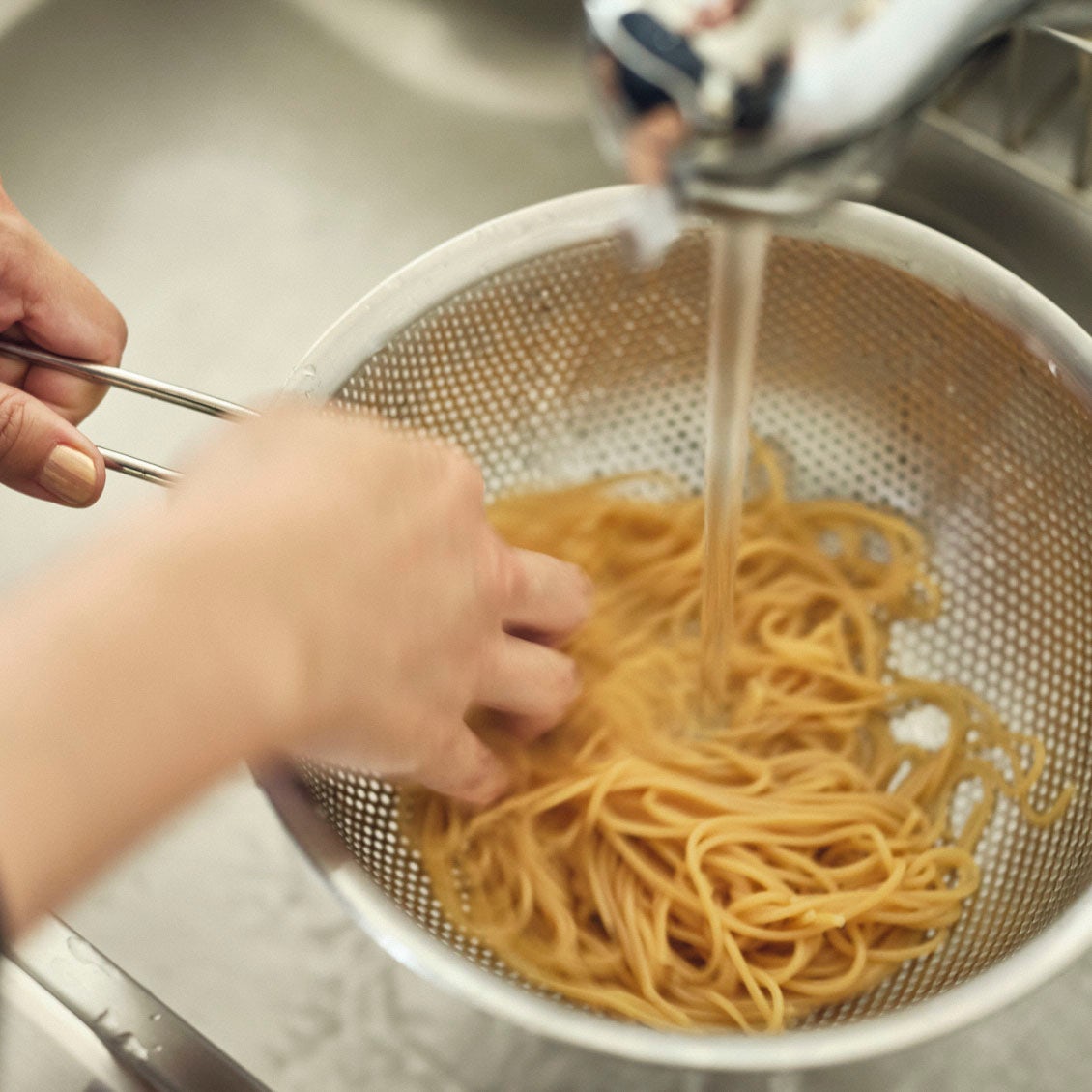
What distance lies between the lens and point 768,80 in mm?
367

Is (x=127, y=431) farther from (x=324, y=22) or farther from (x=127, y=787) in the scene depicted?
(x=127, y=787)

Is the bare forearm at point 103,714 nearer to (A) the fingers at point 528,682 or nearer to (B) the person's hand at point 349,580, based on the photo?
(B) the person's hand at point 349,580

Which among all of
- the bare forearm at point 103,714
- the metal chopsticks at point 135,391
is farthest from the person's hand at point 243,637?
the metal chopsticks at point 135,391

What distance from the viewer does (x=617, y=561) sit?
0.89 metres

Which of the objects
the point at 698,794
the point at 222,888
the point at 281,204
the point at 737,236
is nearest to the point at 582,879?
the point at 698,794

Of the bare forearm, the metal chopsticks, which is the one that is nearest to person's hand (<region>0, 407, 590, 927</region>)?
the bare forearm

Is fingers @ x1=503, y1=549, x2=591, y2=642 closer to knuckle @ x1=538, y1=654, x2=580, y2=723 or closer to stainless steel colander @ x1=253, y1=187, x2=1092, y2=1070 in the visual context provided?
knuckle @ x1=538, y1=654, x2=580, y2=723

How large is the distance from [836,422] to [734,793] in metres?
0.27

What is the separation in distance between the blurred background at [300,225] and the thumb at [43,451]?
0.65ft

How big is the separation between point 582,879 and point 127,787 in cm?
41

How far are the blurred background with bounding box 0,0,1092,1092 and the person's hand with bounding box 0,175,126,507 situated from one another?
177 millimetres

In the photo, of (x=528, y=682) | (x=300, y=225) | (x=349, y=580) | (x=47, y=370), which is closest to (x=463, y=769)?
(x=528, y=682)

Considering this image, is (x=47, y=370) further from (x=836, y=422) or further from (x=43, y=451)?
(x=836, y=422)

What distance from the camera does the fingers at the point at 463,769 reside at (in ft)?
2.02
